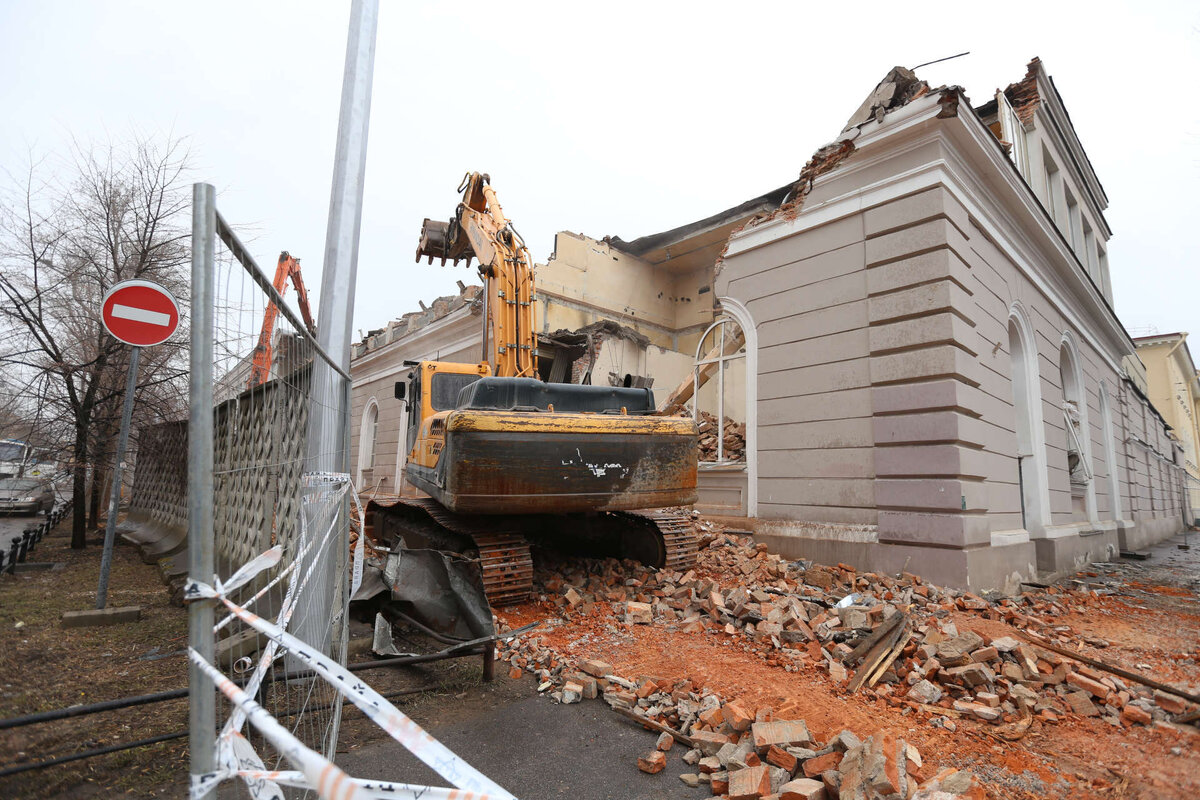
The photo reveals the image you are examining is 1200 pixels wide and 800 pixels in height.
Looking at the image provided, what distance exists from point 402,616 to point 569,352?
11.3 meters

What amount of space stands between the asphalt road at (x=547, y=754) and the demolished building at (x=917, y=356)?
422cm

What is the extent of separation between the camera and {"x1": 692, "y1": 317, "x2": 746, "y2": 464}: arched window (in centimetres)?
885

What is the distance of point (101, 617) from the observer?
4988 mm

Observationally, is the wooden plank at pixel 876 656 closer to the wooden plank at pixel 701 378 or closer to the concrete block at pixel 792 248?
the concrete block at pixel 792 248

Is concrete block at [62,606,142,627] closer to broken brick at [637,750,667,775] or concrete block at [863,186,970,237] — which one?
broken brick at [637,750,667,775]

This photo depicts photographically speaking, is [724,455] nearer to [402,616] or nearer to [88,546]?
[402,616]

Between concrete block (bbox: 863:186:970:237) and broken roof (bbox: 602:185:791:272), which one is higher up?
broken roof (bbox: 602:185:791:272)

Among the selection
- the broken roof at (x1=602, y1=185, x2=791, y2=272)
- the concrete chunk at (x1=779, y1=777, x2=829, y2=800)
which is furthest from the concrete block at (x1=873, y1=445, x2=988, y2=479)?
the broken roof at (x1=602, y1=185, x2=791, y2=272)

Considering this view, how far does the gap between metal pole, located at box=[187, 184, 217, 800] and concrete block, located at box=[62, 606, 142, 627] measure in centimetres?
512

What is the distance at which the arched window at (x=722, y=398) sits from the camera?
8.85 metres

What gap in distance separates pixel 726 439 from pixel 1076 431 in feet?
22.5

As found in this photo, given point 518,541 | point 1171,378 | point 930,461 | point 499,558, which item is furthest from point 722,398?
point 1171,378

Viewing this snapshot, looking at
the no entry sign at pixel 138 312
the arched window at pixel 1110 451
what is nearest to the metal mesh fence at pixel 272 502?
the no entry sign at pixel 138 312

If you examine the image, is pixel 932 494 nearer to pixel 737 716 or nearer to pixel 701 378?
pixel 737 716
